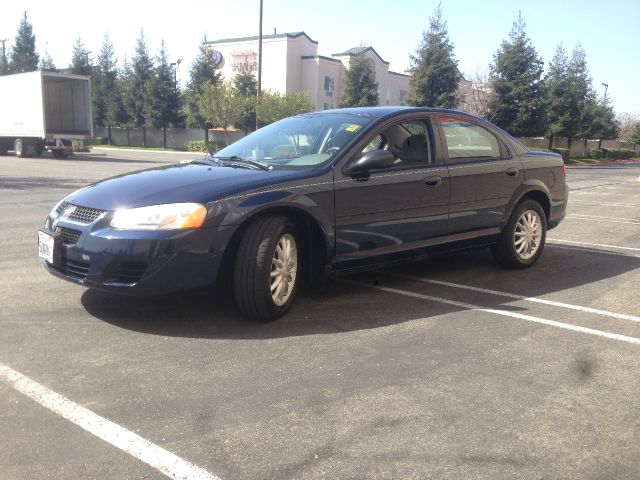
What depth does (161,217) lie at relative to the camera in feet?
13.2

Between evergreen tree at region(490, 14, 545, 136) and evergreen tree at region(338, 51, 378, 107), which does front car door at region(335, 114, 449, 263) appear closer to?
evergreen tree at region(490, 14, 545, 136)

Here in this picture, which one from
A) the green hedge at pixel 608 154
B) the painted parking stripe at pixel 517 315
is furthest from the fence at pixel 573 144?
the painted parking stripe at pixel 517 315

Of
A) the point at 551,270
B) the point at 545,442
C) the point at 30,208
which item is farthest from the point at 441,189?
the point at 30,208

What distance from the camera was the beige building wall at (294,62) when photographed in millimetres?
55344

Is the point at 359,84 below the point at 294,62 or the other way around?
below

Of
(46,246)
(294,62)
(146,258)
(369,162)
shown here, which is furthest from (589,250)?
(294,62)

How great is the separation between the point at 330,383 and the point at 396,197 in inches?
83.5

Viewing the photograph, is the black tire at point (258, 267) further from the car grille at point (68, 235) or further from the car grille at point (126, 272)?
the car grille at point (68, 235)

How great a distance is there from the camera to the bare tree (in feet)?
142

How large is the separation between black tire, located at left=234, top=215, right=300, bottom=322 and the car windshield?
0.68 meters

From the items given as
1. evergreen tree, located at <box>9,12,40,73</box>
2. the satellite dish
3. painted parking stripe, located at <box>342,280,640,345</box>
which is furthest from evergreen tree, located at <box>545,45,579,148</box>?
evergreen tree, located at <box>9,12,40,73</box>

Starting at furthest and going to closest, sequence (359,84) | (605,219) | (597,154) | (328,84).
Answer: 1. (328,84)
2. (359,84)
3. (597,154)
4. (605,219)

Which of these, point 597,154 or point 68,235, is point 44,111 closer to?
point 68,235

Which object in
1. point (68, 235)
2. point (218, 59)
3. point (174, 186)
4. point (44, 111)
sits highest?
point (218, 59)
